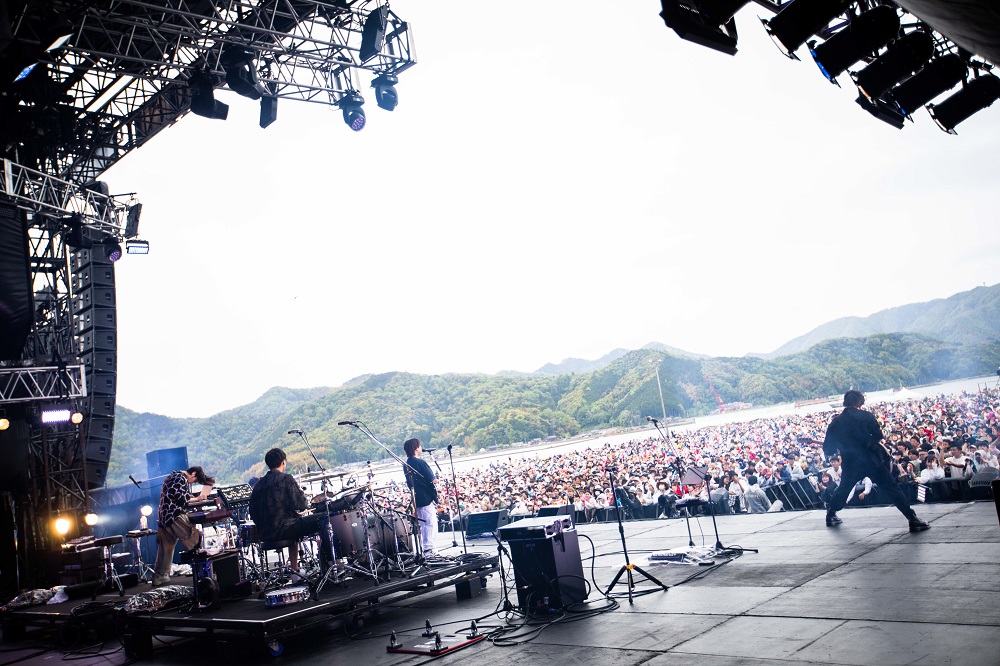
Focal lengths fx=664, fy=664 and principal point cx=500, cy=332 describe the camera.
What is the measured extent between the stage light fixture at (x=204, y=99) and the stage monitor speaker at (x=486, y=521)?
6.93m

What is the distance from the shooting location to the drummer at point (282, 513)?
635 centimetres

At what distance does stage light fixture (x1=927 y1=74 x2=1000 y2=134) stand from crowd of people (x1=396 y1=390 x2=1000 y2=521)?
10.6ft

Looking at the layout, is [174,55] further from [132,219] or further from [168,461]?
[168,461]

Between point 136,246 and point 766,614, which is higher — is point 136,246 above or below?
above

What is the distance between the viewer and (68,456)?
1093 centimetres

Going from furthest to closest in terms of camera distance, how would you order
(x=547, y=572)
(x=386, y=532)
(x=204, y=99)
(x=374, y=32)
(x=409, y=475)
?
(x=204, y=99), (x=374, y=32), (x=409, y=475), (x=386, y=532), (x=547, y=572)

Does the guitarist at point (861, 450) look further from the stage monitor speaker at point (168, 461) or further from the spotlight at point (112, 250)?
the stage monitor speaker at point (168, 461)

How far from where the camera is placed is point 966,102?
17.7ft

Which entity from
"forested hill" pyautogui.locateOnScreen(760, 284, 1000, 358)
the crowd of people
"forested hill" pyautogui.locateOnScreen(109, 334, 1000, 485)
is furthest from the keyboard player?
"forested hill" pyautogui.locateOnScreen(760, 284, 1000, 358)

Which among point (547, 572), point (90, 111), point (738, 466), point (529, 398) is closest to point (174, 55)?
point (90, 111)

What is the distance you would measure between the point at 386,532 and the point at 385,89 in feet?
20.2

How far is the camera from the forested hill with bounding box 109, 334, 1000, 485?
2545 cm

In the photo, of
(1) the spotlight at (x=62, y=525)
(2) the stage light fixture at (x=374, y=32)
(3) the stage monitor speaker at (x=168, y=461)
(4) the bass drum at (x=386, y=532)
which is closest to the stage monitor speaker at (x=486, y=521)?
(4) the bass drum at (x=386, y=532)

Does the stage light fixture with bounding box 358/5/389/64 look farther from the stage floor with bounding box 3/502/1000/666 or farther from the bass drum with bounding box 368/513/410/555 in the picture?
the stage floor with bounding box 3/502/1000/666
